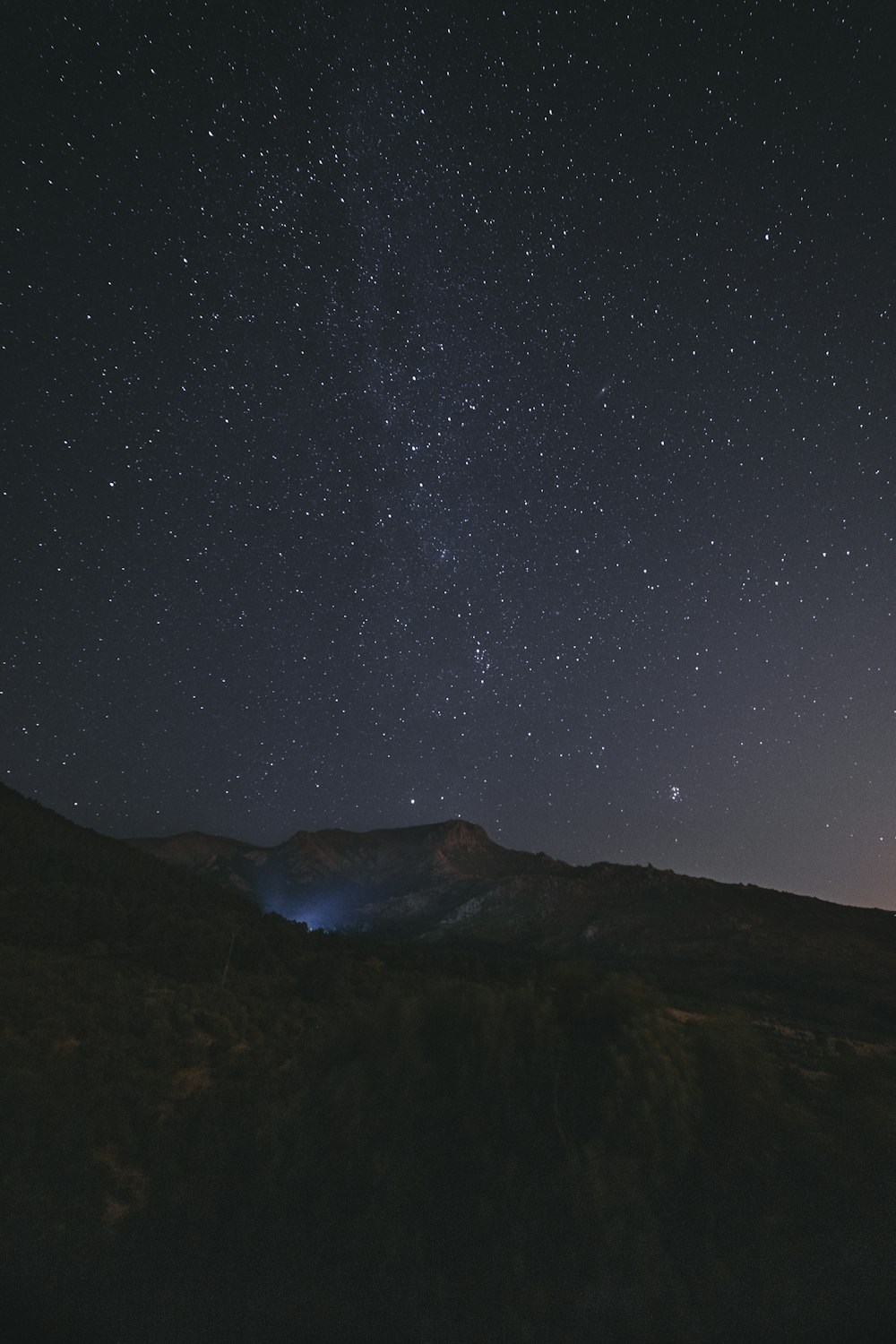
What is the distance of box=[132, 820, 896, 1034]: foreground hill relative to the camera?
1869 inches

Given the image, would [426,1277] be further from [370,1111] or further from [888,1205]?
[888,1205]

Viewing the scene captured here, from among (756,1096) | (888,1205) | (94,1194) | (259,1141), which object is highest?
(756,1096)

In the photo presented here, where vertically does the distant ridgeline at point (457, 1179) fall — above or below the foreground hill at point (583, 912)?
below

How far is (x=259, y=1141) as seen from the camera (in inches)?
420

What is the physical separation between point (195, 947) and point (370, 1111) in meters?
27.8

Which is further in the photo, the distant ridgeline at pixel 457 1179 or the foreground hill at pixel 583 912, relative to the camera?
the foreground hill at pixel 583 912

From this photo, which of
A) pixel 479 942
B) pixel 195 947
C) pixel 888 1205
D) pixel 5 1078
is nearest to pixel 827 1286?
pixel 888 1205

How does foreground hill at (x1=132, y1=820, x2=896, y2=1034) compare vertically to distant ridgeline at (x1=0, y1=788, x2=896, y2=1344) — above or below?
above

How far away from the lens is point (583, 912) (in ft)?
268

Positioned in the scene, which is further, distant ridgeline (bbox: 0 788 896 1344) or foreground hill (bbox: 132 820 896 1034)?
foreground hill (bbox: 132 820 896 1034)

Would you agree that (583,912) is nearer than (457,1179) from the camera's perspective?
No

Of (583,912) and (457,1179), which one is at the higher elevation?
(583,912)

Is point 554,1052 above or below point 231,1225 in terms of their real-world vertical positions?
above

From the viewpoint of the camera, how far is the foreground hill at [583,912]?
47469 mm
